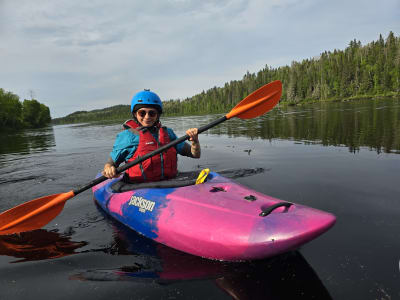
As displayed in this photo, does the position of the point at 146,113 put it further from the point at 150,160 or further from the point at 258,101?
the point at 258,101

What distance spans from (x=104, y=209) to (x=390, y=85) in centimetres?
9255

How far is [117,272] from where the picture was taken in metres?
2.87

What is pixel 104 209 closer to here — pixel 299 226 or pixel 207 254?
pixel 207 254

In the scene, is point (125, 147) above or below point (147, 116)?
below

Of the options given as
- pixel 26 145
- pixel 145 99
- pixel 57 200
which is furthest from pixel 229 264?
pixel 26 145

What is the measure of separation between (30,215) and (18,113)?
64307 millimetres

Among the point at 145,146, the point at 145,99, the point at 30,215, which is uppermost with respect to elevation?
the point at 145,99

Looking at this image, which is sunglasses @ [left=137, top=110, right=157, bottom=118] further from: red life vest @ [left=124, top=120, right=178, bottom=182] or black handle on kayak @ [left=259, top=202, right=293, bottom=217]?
black handle on kayak @ [left=259, top=202, right=293, bottom=217]

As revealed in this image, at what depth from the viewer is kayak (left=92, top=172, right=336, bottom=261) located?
7.97ft

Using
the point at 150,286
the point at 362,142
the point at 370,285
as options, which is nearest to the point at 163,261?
the point at 150,286

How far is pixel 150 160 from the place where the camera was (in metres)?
4.17

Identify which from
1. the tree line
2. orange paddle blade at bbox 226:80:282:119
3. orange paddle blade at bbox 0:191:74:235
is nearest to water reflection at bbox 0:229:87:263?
orange paddle blade at bbox 0:191:74:235

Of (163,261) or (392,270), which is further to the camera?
(163,261)

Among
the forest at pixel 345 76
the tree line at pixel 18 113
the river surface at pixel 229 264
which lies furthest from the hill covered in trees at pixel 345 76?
the river surface at pixel 229 264
